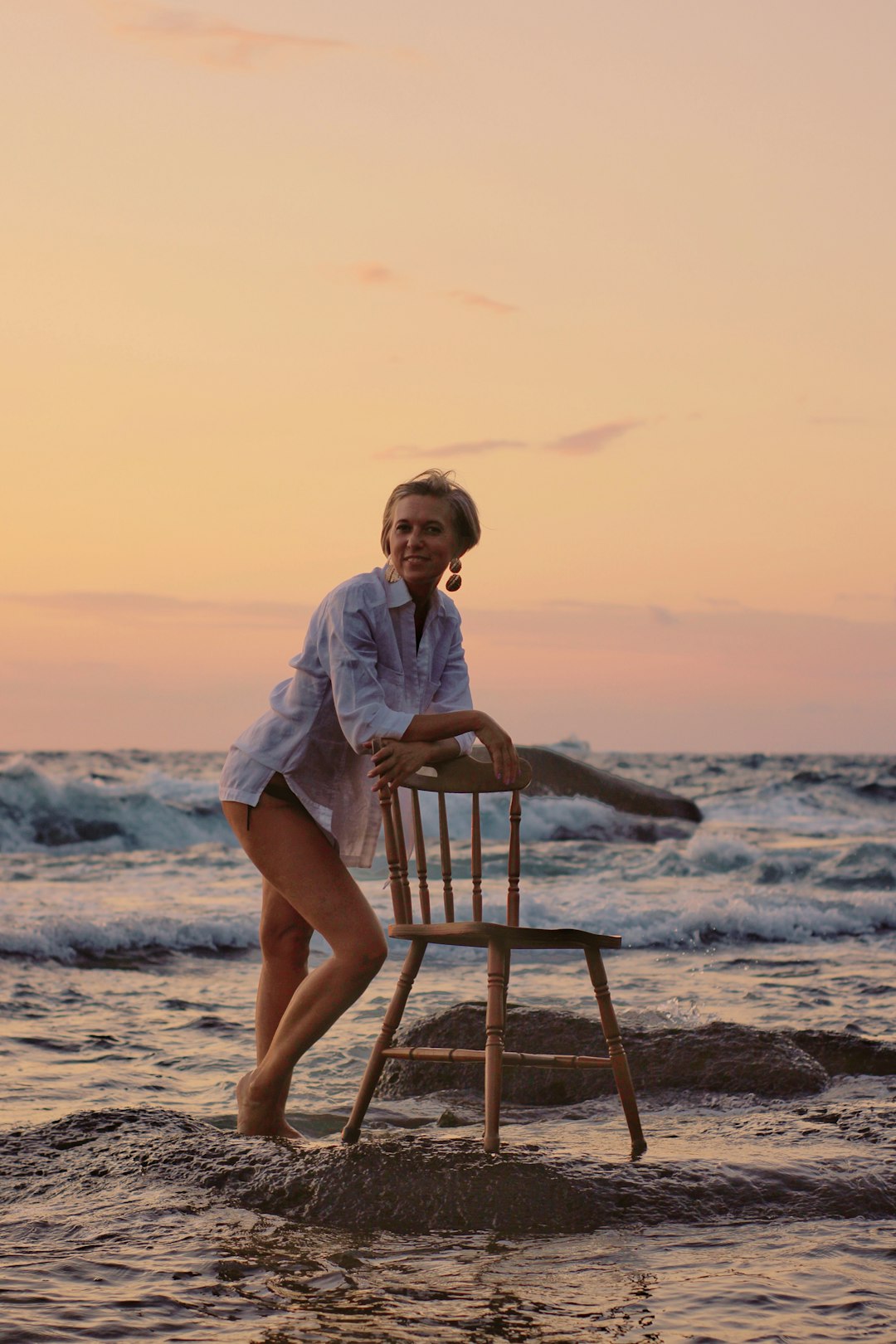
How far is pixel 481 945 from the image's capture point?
4.10 meters

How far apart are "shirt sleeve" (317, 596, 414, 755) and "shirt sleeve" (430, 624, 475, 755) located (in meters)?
0.33

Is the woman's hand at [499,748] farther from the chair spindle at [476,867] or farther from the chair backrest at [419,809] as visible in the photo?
the chair spindle at [476,867]

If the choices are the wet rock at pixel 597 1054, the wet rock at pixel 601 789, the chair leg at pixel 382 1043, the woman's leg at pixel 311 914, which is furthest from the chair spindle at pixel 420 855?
the wet rock at pixel 601 789

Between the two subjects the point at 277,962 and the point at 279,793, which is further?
the point at 277,962

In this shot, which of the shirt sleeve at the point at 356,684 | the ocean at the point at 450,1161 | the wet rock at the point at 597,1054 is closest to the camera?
the ocean at the point at 450,1161

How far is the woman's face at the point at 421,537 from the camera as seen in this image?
4094mm

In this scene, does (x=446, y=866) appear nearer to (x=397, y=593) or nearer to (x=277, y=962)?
(x=277, y=962)

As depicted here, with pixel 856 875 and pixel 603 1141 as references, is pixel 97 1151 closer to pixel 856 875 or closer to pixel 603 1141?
pixel 603 1141

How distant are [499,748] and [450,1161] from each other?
47.5 inches

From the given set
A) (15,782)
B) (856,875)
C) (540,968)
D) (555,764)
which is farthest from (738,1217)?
(15,782)

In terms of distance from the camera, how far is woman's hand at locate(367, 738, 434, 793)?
13.1ft

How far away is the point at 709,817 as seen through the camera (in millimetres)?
29094

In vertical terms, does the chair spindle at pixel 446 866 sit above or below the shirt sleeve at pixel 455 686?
below

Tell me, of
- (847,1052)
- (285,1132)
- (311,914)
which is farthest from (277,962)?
(847,1052)
